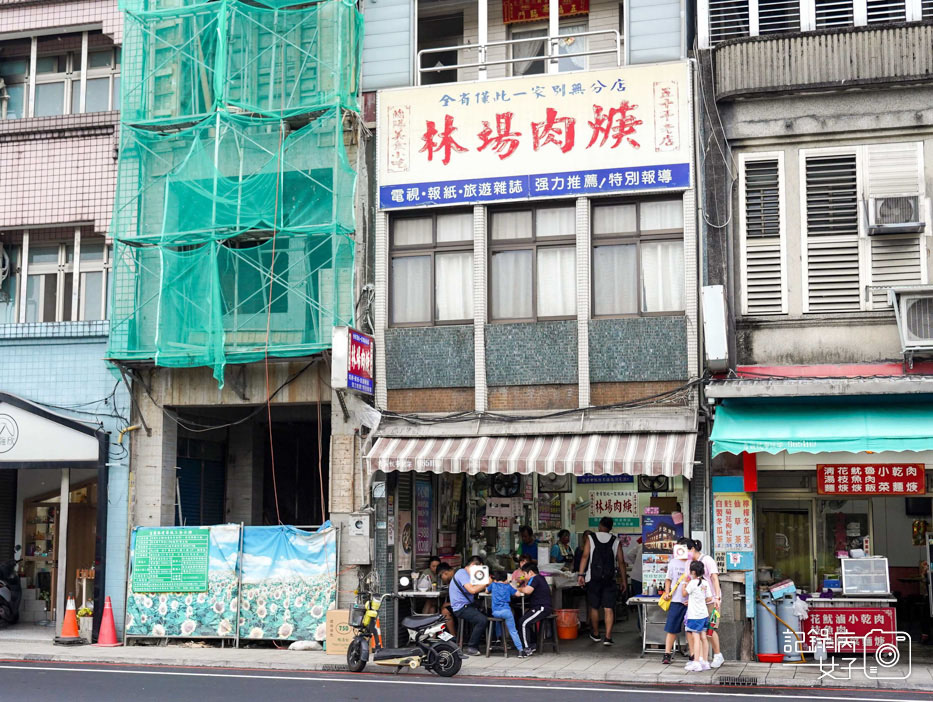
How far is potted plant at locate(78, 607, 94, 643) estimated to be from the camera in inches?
715

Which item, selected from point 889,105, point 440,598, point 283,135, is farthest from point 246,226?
point 889,105

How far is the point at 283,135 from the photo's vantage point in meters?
18.5

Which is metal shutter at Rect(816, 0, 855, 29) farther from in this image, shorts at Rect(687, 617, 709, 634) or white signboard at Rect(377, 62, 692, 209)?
shorts at Rect(687, 617, 709, 634)

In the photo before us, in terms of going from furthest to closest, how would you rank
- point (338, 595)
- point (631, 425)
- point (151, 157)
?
point (151, 157)
point (338, 595)
point (631, 425)

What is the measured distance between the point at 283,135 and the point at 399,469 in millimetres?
5898

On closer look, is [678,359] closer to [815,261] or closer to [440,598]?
[815,261]

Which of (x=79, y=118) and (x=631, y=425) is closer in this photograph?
(x=631, y=425)

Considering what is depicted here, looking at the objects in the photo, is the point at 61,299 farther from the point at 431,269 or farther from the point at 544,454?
the point at 544,454

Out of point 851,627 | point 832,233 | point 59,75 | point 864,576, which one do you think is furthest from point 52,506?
point 832,233

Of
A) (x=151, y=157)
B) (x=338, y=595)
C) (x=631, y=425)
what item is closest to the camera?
(x=631, y=425)

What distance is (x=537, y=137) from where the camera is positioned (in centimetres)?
1759

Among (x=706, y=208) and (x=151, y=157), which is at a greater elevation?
(x=151, y=157)

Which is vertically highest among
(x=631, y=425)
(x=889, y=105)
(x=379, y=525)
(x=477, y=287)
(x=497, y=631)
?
(x=889, y=105)

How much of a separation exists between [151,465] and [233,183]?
4908 millimetres
